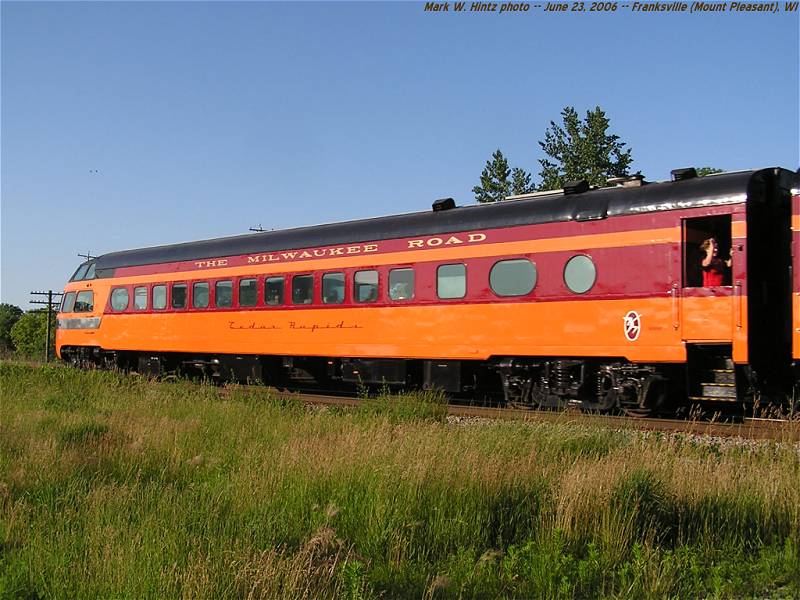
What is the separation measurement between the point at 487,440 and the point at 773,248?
5.78 m

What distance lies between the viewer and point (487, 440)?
7949mm

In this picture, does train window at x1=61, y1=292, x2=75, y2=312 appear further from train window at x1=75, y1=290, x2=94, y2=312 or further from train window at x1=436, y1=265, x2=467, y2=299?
train window at x1=436, y1=265, x2=467, y2=299

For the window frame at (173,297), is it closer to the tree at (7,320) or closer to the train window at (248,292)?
the train window at (248,292)

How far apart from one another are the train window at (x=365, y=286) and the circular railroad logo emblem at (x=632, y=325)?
5170mm

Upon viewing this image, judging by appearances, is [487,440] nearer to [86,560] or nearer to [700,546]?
[700,546]

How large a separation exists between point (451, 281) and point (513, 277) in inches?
51.0

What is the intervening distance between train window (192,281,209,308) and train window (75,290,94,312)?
5263mm

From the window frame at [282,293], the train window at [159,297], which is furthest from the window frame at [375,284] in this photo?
the train window at [159,297]

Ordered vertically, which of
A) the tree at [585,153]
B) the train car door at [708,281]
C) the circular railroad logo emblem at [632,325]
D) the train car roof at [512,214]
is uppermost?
the tree at [585,153]

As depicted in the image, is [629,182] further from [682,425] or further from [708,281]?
[682,425]

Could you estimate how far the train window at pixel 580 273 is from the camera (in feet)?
38.6

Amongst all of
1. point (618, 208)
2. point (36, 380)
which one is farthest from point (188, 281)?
point (618, 208)

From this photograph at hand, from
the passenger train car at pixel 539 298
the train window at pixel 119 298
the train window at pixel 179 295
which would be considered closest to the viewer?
the passenger train car at pixel 539 298

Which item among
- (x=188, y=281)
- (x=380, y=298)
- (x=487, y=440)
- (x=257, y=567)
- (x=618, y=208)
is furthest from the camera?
(x=188, y=281)
